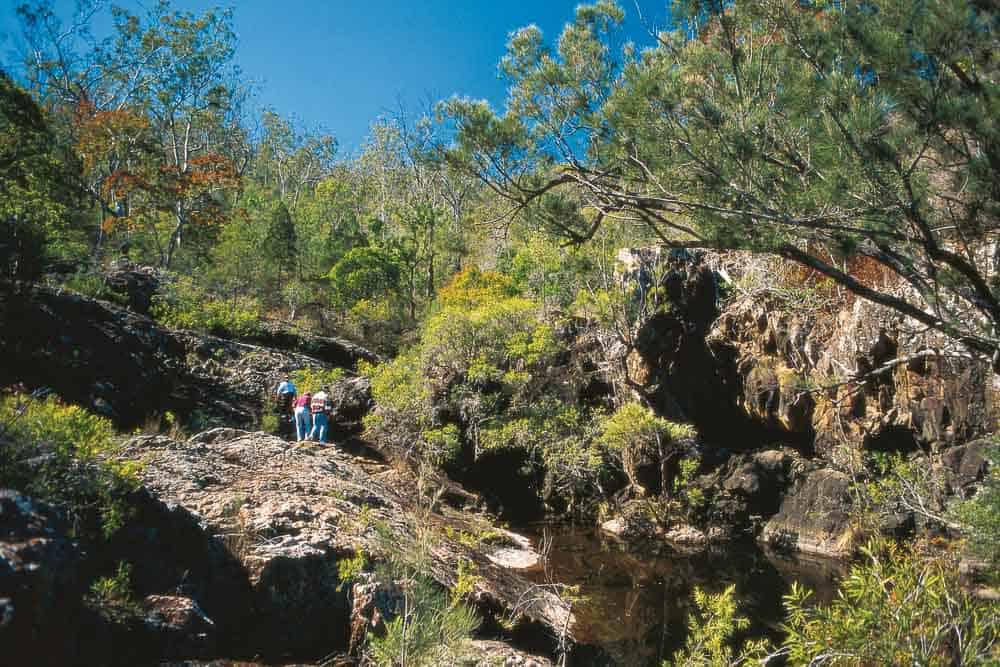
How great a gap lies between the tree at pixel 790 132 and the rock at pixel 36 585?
3601 millimetres

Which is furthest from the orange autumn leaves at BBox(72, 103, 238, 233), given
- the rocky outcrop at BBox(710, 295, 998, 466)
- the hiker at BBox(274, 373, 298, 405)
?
the rocky outcrop at BBox(710, 295, 998, 466)

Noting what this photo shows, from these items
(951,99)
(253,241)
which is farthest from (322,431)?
(253,241)

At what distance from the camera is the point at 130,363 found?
36.3 feet

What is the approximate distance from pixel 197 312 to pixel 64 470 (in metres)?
12.7

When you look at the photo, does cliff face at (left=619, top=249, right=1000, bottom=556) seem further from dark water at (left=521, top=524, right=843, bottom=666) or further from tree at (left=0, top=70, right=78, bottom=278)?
tree at (left=0, top=70, right=78, bottom=278)

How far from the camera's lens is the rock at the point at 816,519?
35.2ft

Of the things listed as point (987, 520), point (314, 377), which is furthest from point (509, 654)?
point (314, 377)

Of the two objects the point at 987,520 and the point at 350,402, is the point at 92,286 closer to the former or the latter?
the point at 350,402

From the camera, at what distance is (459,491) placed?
1285cm

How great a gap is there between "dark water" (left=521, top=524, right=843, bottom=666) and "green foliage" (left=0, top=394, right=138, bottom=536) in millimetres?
4753

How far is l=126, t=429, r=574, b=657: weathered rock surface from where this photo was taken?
4730 millimetres

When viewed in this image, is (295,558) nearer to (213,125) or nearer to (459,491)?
(459,491)

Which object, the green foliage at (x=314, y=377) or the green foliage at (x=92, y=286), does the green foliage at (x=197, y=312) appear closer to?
the green foliage at (x=92, y=286)

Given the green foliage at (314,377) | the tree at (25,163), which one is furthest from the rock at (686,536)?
the tree at (25,163)
